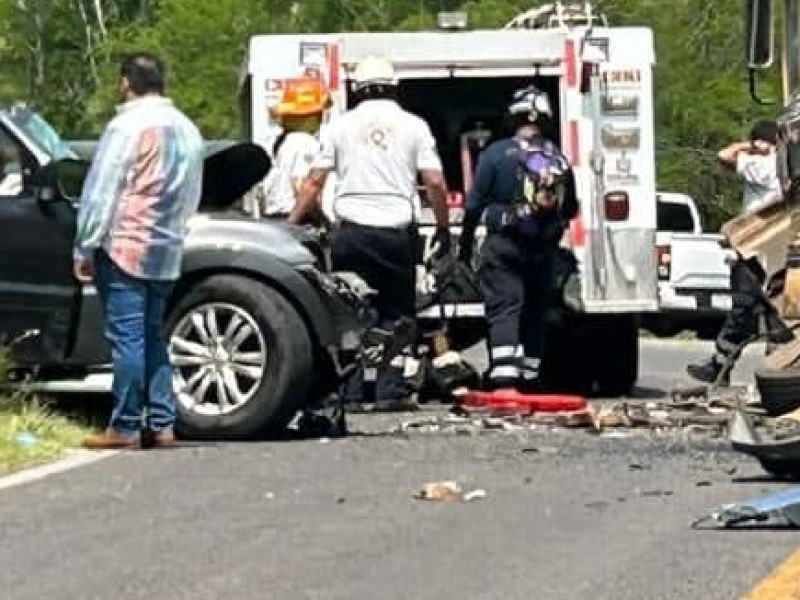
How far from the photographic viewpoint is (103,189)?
34.2 feet

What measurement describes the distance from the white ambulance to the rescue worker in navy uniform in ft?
4.15

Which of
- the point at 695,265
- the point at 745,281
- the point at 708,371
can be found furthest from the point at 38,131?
the point at 695,265

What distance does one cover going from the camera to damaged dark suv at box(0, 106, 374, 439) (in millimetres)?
10961

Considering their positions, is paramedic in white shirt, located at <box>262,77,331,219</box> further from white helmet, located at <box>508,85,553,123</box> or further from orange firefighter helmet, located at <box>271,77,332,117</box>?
white helmet, located at <box>508,85,553,123</box>

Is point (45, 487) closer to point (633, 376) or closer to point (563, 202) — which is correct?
point (563, 202)

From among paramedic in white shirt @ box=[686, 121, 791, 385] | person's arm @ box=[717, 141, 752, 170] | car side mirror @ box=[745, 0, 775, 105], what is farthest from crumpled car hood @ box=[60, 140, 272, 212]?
person's arm @ box=[717, 141, 752, 170]

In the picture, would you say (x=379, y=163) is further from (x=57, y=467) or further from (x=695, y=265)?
(x=695, y=265)

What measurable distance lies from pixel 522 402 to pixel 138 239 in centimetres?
271

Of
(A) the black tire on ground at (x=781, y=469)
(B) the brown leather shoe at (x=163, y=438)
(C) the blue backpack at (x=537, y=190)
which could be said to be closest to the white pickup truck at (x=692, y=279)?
(C) the blue backpack at (x=537, y=190)

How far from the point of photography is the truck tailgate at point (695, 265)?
947 inches

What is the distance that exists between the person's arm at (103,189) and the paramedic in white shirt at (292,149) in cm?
307

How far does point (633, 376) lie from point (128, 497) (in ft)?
21.6

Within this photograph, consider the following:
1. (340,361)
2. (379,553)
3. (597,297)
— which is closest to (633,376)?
(597,297)

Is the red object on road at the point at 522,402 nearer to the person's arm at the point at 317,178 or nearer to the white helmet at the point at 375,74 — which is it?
the person's arm at the point at 317,178
